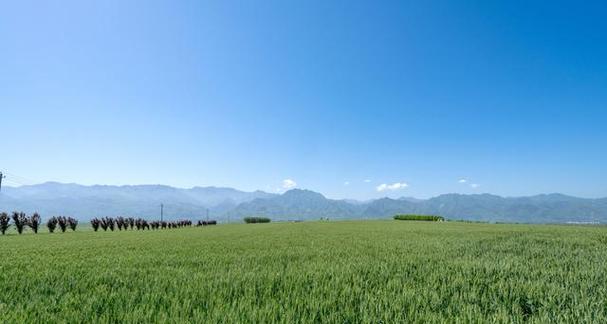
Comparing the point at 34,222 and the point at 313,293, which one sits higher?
the point at 313,293

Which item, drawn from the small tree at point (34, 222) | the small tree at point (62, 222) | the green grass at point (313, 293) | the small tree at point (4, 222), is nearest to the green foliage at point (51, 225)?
the small tree at point (62, 222)

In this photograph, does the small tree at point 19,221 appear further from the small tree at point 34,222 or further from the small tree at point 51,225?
the small tree at point 51,225

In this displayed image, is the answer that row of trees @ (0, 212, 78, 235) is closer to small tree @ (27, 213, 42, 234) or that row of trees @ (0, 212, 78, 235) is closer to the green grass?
small tree @ (27, 213, 42, 234)

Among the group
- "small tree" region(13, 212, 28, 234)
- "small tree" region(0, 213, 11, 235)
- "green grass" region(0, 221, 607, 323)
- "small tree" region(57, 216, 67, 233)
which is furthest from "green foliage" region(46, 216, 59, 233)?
"green grass" region(0, 221, 607, 323)

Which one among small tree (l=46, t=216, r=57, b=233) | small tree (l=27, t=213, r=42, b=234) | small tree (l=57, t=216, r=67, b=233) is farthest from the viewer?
small tree (l=57, t=216, r=67, b=233)

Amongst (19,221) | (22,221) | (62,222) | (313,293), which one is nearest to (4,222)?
(19,221)

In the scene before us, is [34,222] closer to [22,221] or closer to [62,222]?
[22,221]

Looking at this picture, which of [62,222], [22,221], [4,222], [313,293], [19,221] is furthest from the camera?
[62,222]

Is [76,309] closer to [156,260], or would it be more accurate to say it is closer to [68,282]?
[68,282]

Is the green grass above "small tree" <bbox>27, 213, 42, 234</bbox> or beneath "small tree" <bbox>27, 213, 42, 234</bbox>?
above

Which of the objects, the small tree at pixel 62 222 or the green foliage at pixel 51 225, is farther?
the small tree at pixel 62 222

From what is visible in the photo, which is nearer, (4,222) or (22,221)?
(4,222)

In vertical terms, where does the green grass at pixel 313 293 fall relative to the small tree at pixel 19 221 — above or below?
above

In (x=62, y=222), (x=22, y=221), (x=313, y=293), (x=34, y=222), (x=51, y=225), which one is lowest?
(x=51, y=225)
